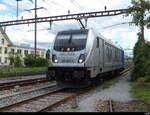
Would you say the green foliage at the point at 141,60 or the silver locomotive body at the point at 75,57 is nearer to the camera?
the silver locomotive body at the point at 75,57

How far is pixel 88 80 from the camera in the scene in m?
14.5

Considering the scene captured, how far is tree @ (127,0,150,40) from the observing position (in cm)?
1458

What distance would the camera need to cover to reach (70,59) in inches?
559

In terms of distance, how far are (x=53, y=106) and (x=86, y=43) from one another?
5.44 metres

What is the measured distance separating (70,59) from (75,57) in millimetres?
289

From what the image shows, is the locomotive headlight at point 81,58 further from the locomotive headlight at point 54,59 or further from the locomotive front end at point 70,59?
the locomotive headlight at point 54,59

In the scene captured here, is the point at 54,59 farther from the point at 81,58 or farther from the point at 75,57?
the point at 81,58

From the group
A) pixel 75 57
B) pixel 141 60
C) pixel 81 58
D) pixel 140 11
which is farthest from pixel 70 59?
pixel 141 60

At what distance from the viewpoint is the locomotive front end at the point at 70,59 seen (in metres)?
14.0

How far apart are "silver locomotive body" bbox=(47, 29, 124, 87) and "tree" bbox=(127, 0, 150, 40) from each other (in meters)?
2.40

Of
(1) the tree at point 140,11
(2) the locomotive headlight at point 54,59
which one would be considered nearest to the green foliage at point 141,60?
(1) the tree at point 140,11

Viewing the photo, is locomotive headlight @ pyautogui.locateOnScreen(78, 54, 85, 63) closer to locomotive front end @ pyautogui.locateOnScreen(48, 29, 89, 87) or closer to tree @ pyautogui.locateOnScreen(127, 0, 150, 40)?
locomotive front end @ pyautogui.locateOnScreen(48, 29, 89, 87)

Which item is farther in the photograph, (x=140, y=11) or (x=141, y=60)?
(x=141, y=60)

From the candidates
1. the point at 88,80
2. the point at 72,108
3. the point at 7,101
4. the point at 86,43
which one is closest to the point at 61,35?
the point at 86,43
